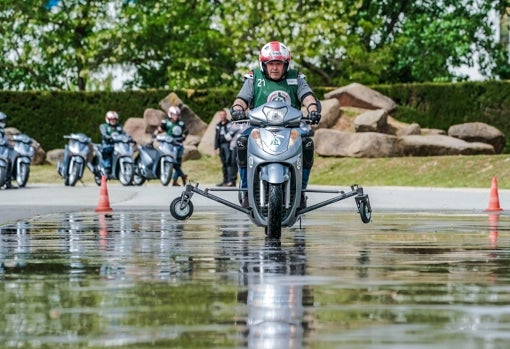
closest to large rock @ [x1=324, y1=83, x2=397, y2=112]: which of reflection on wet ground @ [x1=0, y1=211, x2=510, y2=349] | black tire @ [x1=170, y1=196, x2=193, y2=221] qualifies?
black tire @ [x1=170, y1=196, x2=193, y2=221]

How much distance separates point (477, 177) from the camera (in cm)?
4162

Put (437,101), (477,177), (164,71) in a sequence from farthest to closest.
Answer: (164,71), (437,101), (477,177)

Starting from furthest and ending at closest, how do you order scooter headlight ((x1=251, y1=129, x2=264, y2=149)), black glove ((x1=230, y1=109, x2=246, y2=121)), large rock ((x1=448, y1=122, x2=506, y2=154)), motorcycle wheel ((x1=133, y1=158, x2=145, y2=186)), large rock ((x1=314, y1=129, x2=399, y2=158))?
1. large rock ((x1=448, y1=122, x2=506, y2=154))
2. large rock ((x1=314, y1=129, x2=399, y2=158))
3. motorcycle wheel ((x1=133, y1=158, x2=145, y2=186))
4. black glove ((x1=230, y1=109, x2=246, y2=121))
5. scooter headlight ((x1=251, y1=129, x2=264, y2=149))

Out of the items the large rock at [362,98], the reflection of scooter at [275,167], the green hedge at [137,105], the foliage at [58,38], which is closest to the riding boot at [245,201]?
Result: the reflection of scooter at [275,167]

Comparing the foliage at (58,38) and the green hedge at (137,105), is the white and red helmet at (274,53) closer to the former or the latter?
the green hedge at (137,105)

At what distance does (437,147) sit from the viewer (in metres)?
48.4

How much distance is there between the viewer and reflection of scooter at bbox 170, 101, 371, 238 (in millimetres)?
17172

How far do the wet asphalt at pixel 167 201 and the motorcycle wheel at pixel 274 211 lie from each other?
5.76 meters

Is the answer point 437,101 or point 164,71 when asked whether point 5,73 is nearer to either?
point 164,71

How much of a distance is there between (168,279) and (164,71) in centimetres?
6062

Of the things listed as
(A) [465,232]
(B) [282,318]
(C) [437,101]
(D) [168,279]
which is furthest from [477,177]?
(B) [282,318]

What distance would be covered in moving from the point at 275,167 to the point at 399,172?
28.0m

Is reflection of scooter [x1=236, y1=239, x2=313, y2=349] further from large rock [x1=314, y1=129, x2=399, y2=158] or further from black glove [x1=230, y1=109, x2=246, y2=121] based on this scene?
large rock [x1=314, y1=129, x2=399, y2=158]

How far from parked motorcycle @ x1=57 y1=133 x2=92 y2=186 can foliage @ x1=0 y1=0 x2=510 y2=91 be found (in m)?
21.9
